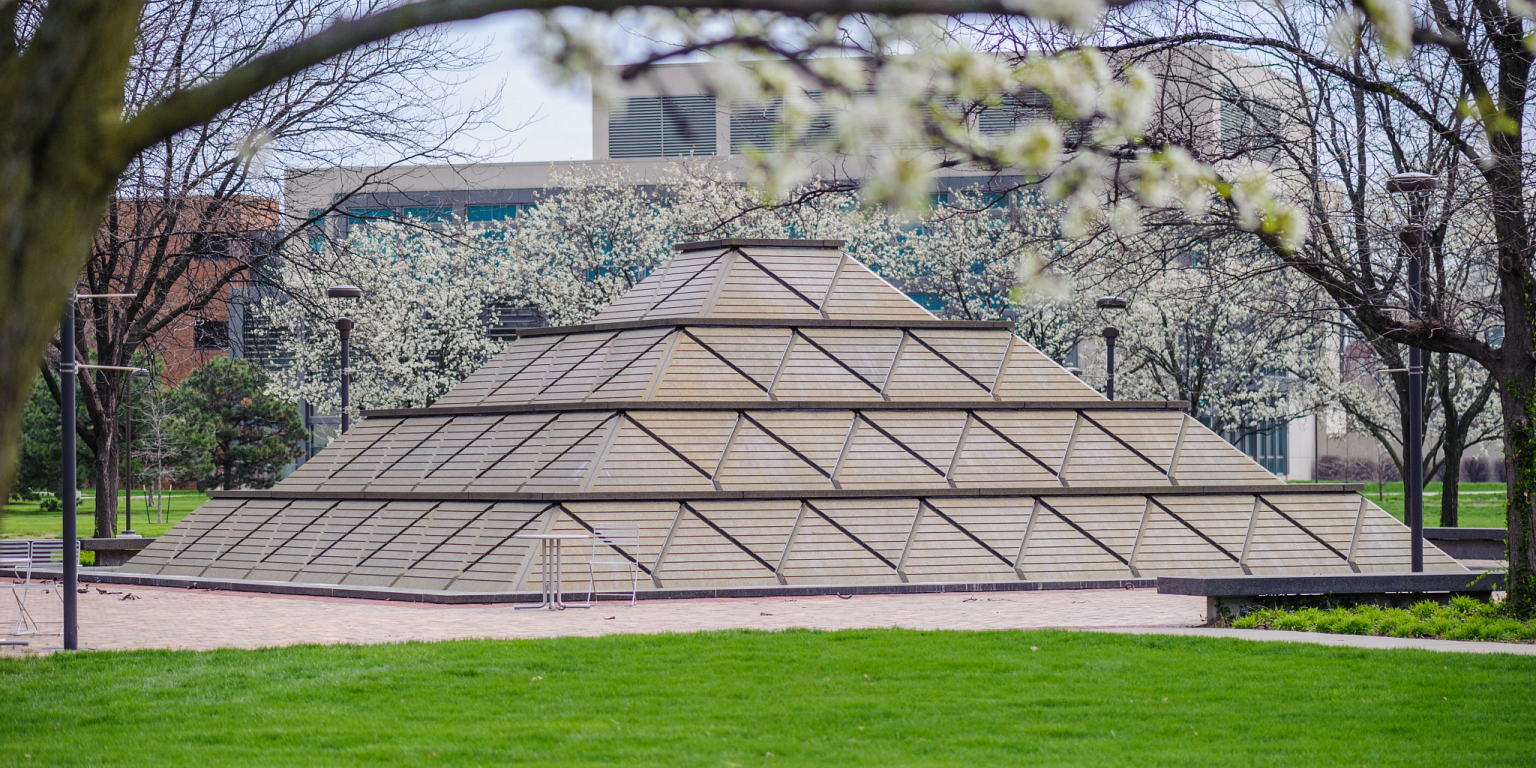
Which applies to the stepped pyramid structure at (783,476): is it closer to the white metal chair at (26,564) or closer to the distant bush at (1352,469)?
the white metal chair at (26,564)

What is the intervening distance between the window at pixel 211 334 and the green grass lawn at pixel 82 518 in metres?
14.2

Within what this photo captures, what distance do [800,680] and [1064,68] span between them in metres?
6.34

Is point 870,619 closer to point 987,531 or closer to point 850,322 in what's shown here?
point 987,531

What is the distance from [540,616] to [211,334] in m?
10.4

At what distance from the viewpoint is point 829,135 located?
5297mm

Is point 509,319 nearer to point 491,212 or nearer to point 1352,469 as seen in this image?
point 491,212

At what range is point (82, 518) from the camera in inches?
1948

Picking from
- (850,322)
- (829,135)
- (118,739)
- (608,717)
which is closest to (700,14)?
(829,135)

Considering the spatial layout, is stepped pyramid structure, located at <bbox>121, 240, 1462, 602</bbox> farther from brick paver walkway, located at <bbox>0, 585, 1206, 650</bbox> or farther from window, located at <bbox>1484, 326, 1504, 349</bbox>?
window, located at <bbox>1484, 326, 1504, 349</bbox>

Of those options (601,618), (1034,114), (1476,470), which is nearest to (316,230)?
(601,618)

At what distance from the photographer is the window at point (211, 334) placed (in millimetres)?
22156

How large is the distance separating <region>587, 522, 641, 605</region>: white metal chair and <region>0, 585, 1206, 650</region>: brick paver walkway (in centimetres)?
62

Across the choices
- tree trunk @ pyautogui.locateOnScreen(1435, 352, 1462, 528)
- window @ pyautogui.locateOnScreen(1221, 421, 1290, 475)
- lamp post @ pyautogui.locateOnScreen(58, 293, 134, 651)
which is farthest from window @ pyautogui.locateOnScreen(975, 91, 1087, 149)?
window @ pyautogui.locateOnScreen(1221, 421, 1290, 475)

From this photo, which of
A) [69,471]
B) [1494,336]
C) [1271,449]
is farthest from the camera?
[1271,449]
